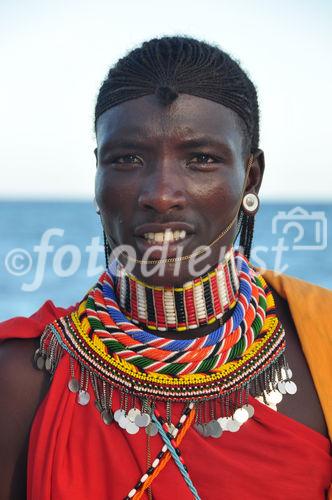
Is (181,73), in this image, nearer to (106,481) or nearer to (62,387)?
(62,387)

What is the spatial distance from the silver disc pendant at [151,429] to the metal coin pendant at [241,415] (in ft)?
0.83

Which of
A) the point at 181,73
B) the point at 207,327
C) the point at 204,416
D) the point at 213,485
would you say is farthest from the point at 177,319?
the point at 181,73

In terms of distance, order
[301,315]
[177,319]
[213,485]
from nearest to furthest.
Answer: [213,485]
[177,319]
[301,315]

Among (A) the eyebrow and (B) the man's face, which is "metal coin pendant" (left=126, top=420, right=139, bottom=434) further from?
(A) the eyebrow

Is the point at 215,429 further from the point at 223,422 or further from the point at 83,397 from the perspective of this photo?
the point at 83,397

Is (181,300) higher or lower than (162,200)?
lower

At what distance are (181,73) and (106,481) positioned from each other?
128 cm

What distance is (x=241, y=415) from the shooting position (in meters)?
2.30

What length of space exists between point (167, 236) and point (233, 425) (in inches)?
25.0

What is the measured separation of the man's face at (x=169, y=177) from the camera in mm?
2172

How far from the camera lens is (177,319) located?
2.38 meters

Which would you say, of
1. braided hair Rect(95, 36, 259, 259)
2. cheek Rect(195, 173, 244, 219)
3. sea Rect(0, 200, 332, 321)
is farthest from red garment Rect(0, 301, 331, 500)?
sea Rect(0, 200, 332, 321)

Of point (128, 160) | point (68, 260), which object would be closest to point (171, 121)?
point (128, 160)

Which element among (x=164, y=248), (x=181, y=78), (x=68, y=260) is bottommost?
(x=68, y=260)
